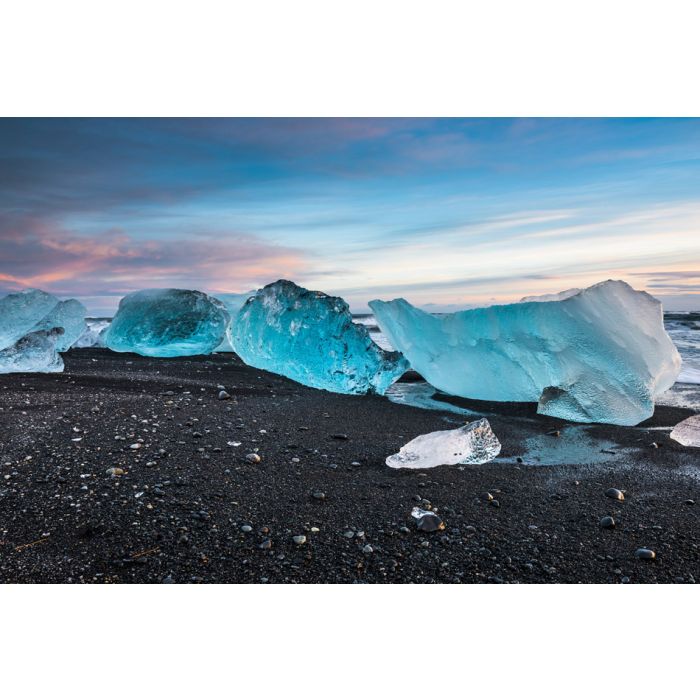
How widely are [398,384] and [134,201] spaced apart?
9.21ft

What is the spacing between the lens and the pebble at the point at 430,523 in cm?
190

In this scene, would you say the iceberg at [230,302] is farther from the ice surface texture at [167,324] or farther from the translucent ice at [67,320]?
the translucent ice at [67,320]

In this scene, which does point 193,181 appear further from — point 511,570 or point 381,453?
point 511,570

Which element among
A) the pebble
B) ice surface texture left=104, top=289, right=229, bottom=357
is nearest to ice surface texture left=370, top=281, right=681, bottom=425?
the pebble

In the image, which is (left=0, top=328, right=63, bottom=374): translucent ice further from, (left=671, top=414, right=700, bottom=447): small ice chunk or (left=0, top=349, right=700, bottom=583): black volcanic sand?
(left=671, top=414, right=700, bottom=447): small ice chunk

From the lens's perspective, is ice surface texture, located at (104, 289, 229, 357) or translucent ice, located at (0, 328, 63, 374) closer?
translucent ice, located at (0, 328, 63, 374)

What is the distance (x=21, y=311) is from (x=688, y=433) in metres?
5.76

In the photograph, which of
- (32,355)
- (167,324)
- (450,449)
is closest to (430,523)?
(450,449)

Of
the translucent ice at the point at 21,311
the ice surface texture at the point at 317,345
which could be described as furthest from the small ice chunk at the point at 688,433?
the translucent ice at the point at 21,311

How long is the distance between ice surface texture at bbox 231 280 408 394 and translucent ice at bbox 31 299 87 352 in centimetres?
259

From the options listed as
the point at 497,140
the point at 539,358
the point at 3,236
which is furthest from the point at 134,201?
the point at 539,358

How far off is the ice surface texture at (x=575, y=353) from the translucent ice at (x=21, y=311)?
13.6 ft

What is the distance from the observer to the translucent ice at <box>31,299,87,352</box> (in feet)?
19.3

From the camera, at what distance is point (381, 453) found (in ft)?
8.79
